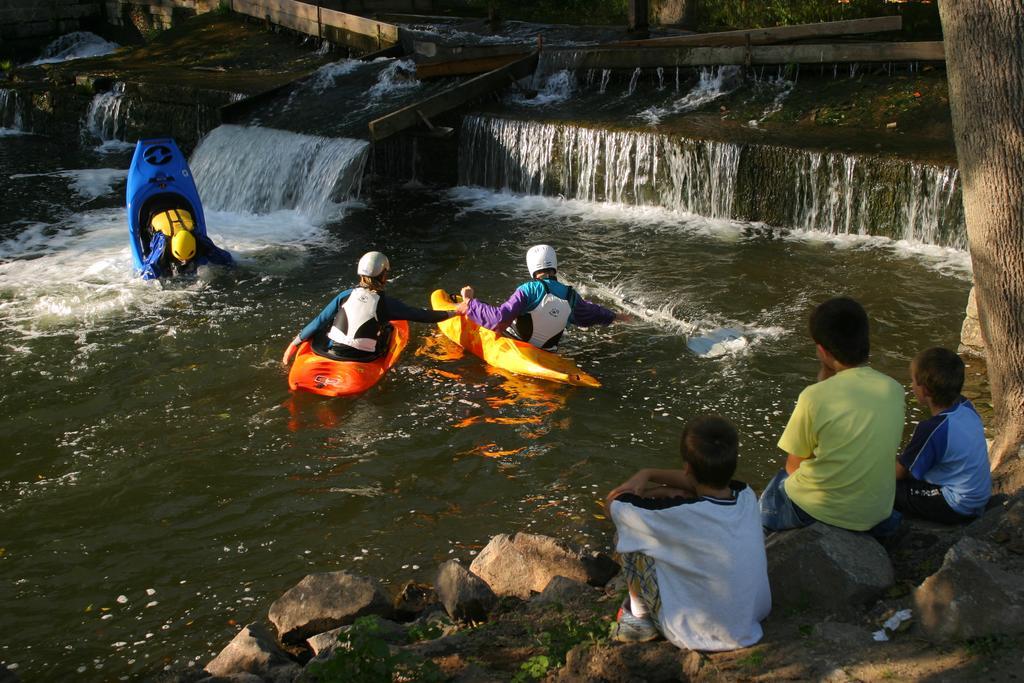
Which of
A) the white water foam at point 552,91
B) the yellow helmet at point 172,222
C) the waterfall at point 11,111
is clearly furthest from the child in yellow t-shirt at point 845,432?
the waterfall at point 11,111

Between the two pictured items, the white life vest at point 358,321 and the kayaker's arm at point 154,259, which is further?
the kayaker's arm at point 154,259

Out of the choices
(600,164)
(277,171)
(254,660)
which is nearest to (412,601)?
(254,660)

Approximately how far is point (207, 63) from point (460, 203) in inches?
318

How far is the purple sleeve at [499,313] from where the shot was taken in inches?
316

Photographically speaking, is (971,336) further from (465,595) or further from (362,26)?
(362,26)

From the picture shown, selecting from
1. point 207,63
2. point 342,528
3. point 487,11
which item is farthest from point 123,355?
point 487,11

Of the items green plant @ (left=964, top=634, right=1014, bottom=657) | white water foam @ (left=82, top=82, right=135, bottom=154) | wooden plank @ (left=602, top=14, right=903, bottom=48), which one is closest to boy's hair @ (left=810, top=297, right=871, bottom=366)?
green plant @ (left=964, top=634, right=1014, bottom=657)

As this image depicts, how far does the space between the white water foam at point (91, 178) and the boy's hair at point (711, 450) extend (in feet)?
41.3

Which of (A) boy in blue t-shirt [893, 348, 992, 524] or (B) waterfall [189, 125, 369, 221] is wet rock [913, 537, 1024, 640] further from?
(B) waterfall [189, 125, 369, 221]

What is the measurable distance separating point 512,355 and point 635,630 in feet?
14.1

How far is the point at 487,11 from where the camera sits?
20312 mm

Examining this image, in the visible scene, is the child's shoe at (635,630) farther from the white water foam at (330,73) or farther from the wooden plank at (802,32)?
the white water foam at (330,73)

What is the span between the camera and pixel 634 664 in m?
3.86

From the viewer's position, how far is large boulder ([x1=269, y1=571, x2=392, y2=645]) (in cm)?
505
